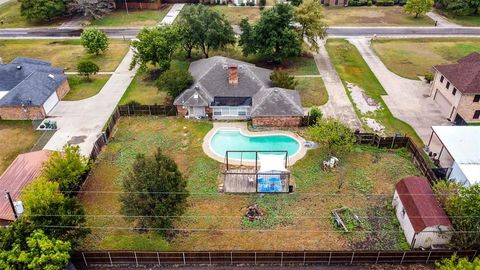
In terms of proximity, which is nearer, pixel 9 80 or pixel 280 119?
pixel 280 119

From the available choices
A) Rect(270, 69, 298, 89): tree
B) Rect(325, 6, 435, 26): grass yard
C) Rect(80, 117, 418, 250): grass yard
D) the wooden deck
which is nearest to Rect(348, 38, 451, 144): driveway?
Rect(80, 117, 418, 250): grass yard

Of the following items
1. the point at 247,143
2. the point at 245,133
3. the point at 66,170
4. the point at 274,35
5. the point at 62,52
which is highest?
the point at 274,35

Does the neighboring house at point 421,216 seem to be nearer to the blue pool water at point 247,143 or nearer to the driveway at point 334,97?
the blue pool water at point 247,143

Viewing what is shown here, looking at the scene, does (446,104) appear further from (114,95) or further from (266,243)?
(114,95)

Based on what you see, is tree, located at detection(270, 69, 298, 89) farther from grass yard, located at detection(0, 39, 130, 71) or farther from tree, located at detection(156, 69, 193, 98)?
grass yard, located at detection(0, 39, 130, 71)

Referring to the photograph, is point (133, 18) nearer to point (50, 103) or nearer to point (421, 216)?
point (50, 103)

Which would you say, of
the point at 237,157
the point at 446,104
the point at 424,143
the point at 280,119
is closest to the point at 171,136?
the point at 237,157

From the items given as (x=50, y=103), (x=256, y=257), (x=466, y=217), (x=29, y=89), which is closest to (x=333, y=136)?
(x=466, y=217)
